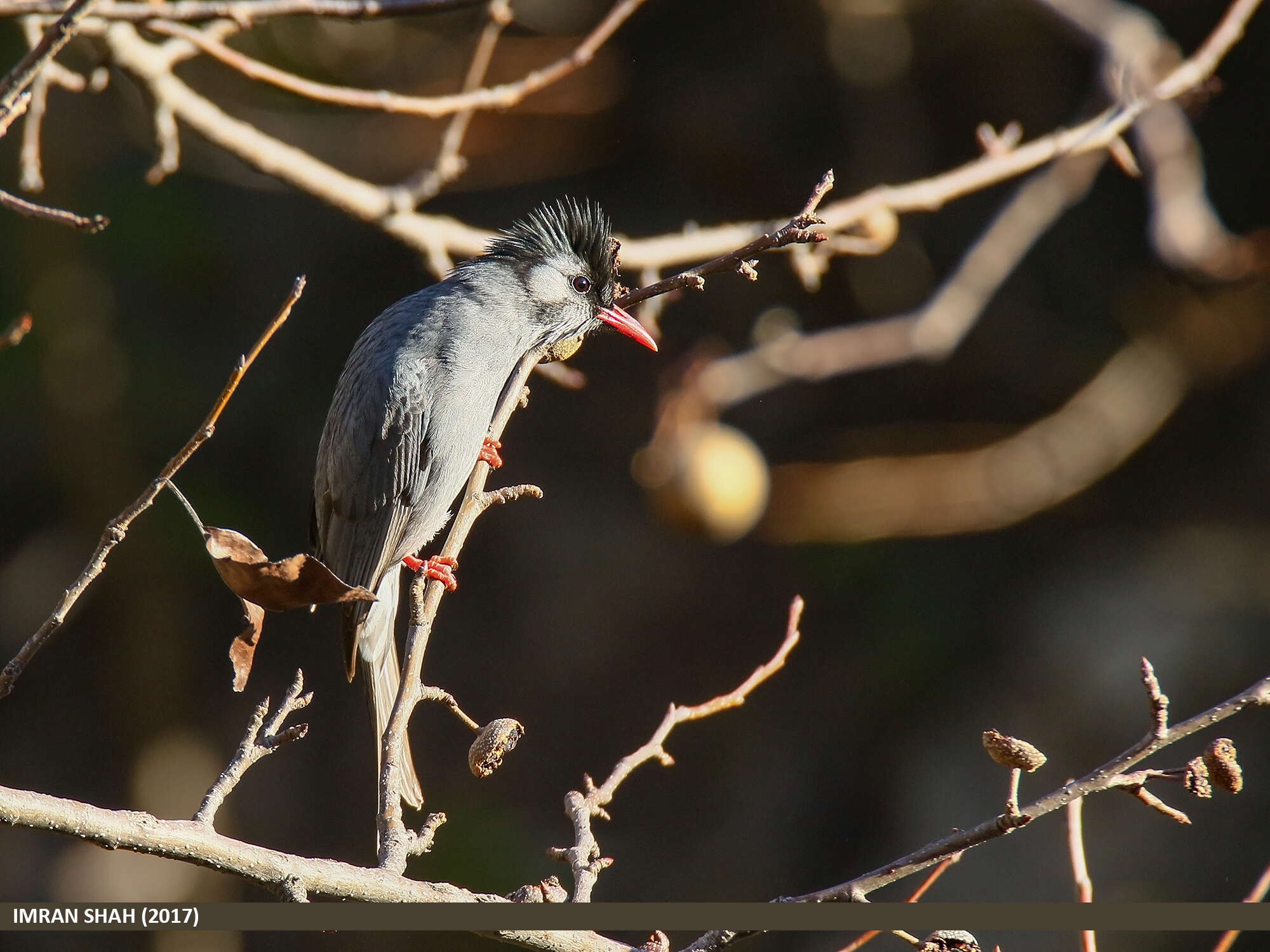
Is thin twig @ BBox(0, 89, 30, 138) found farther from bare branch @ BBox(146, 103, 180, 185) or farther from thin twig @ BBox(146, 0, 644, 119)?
bare branch @ BBox(146, 103, 180, 185)

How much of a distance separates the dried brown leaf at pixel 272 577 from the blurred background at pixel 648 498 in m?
3.65

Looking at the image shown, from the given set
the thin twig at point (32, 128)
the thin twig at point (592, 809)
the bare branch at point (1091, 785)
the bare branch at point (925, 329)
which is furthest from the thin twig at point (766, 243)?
the bare branch at point (925, 329)

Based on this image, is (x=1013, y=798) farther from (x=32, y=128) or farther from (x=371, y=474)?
(x=32, y=128)

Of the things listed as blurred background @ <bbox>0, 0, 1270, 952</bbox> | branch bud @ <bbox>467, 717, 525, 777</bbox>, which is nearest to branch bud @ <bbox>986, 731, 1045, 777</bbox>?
branch bud @ <bbox>467, 717, 525, 777</bbox>

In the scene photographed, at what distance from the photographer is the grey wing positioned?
347cm

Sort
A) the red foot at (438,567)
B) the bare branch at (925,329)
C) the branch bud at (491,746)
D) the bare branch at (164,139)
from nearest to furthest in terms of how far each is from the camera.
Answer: the branch bud at (491,746), the red foot at (438,567), the bare branch at (164,139), the bare branch at (925,329)

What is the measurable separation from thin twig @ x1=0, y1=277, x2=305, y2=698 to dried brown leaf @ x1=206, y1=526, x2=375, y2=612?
0.15 meters

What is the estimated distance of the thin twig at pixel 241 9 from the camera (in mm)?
2494

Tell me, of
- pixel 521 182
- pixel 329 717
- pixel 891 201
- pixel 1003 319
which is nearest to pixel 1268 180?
pixel 1003 319

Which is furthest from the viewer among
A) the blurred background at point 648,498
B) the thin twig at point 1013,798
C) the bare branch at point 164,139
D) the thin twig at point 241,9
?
the blurred background at point 648,498

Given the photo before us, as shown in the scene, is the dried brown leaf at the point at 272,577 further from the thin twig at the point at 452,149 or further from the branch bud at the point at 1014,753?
the thin twig at the point at 452,149

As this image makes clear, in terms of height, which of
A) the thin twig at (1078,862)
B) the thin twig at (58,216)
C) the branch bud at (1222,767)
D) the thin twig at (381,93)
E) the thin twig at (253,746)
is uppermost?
the thin twig at (381,93)

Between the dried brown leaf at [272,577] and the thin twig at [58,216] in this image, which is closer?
the dried brown leaf at [272,577]

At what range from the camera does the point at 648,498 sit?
499 centimetres
